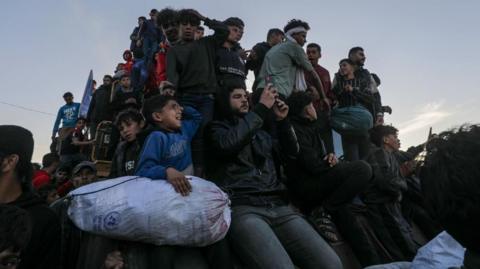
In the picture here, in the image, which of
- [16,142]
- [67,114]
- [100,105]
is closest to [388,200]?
[16,142]

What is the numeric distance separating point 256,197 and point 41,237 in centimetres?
146

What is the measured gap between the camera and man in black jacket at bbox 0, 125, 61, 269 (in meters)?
2.33

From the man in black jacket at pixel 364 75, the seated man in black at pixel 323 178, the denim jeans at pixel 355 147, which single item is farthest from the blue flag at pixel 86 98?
the seated man in black at pixel 323 178

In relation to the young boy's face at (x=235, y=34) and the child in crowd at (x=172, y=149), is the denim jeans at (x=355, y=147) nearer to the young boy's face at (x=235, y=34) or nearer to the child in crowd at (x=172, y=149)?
the young boy's face at (x=235, y=34)

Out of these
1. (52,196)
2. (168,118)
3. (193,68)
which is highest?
(193,68)

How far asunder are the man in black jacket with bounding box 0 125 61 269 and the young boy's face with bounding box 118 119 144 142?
141 cm

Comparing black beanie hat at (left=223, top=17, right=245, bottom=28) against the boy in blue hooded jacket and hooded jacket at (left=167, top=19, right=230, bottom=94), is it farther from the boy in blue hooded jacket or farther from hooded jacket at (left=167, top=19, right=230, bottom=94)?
the boy in blue hooded jacket

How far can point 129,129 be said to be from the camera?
407 centimetres

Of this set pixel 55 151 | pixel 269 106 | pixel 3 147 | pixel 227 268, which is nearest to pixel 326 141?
pixel 269 106

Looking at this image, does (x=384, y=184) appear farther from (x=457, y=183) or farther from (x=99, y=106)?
(x=99, y=106)

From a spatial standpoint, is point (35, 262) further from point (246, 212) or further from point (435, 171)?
point (435, 171)

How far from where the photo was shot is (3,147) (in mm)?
2473

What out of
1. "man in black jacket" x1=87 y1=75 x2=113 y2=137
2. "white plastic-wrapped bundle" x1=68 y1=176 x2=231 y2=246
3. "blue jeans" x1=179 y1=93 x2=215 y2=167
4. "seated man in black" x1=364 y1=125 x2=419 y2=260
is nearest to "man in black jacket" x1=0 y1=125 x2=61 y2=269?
"white plastic-wrapped bundle" x1=68 y1=176 x2=231 y2=246

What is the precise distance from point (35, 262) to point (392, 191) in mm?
4207
